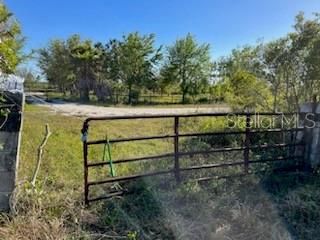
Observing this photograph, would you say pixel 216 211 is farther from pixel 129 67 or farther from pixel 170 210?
pixel 129 67

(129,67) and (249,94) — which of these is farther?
(129,67)

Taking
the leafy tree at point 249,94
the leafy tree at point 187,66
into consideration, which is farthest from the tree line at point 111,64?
the leafy tree at point 249,94

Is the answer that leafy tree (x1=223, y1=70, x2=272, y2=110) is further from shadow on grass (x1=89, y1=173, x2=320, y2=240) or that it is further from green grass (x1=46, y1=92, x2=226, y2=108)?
green grass (x1=46, y1=92, x2=226, y2=108)

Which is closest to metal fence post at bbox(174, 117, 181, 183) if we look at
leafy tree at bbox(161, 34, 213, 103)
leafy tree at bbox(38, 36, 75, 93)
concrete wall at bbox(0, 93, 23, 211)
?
concrete wall at bbox(0, 93, 23, 211)

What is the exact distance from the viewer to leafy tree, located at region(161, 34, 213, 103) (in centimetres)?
3353

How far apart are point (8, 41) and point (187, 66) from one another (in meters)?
31.5

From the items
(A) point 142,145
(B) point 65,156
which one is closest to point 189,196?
(B) point 65,156

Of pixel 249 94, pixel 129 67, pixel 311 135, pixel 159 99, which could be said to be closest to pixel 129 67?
pixel 129 67

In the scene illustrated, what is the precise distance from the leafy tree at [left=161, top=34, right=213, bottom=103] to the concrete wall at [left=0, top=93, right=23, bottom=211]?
101ft

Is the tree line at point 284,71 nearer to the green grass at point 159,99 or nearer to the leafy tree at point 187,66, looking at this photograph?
the green grass at point 159,99

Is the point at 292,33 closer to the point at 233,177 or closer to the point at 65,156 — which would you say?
the point at 233,177

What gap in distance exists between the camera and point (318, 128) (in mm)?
4918

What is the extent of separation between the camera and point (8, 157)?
3.21m

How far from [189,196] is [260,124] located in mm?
2859
